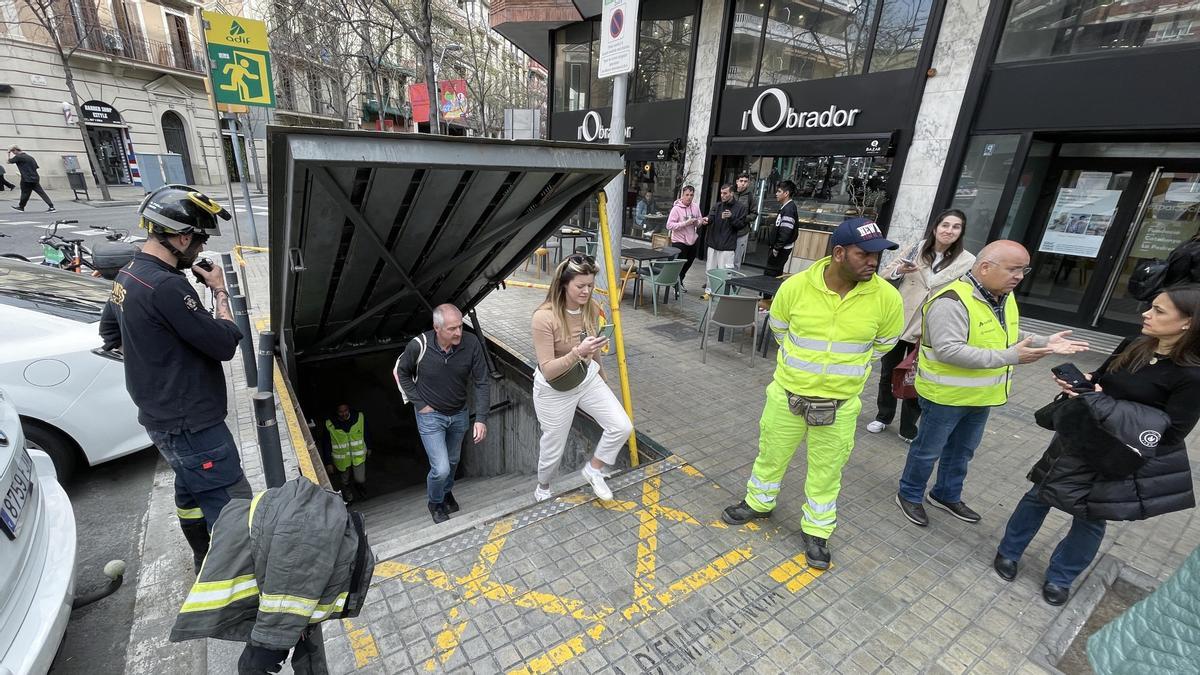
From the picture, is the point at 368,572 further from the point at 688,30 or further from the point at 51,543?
the point at 688,30

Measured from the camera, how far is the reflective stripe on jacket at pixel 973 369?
2936 mm

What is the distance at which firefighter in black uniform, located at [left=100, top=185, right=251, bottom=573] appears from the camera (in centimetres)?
234

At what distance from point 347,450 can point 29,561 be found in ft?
10.8

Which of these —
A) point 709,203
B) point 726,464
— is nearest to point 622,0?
point 726,464

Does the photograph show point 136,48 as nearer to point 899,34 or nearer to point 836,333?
point 899,34

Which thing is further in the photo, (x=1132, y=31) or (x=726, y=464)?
(x=1132, y=31)

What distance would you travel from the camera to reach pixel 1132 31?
640 cm

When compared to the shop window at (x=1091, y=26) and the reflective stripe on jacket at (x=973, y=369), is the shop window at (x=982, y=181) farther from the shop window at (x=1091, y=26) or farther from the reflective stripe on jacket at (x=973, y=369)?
the reflective stripe on jacket at (x=973, y=369)

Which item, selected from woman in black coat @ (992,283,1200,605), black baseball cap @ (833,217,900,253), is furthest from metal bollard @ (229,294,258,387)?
woman in black coat @ (992,283,1200,605)

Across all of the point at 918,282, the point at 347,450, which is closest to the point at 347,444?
the point at 347,450

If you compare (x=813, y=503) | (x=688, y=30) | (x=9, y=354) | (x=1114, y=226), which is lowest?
(x=813, y=503)

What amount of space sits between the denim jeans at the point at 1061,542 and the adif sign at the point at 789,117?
315 inches

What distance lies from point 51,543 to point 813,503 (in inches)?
152

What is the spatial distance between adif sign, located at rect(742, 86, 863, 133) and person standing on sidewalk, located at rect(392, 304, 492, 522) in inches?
327
